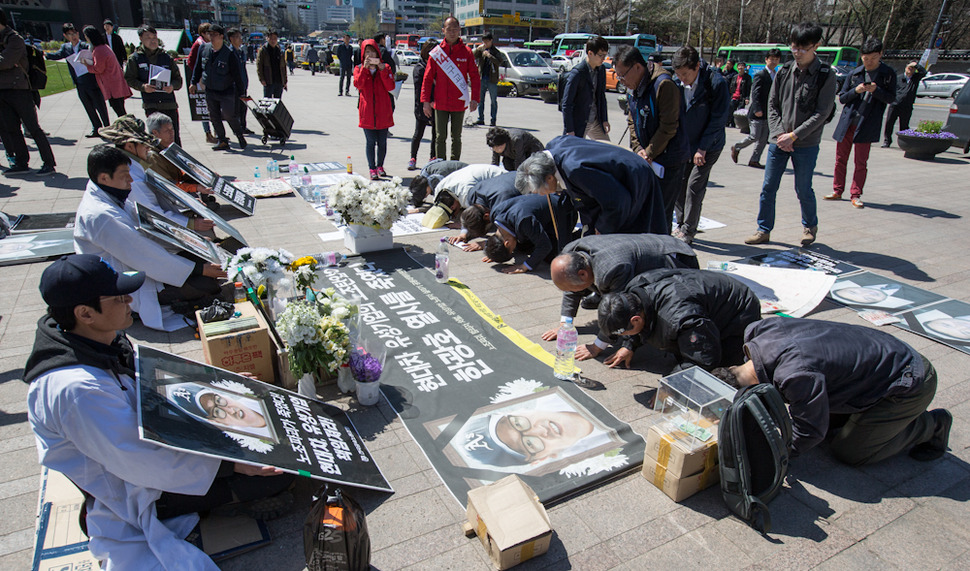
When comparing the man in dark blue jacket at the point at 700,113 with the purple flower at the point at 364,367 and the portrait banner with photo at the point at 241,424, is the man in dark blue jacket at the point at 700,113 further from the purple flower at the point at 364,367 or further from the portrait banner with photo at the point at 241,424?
the portrait banner with photo at the point at 241,424

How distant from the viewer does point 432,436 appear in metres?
3.15

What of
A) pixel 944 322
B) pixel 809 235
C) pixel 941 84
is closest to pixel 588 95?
pixel 809 235

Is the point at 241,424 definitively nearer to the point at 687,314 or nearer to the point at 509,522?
the point at 509,522

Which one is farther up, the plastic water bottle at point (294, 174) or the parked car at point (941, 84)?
the parked car at point (941, 84)

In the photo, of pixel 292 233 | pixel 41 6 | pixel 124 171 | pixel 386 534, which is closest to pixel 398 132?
pixel 292 233

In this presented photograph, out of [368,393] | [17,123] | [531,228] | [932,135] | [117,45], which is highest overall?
[117,45]

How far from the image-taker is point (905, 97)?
466 inches

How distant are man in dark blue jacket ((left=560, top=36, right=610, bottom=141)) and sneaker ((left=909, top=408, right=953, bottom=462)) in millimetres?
5148

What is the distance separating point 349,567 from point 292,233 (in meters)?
4.83

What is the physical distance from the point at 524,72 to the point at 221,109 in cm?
1370

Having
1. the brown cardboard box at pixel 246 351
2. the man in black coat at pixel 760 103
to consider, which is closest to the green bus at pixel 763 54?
the man in black coat at pixel 760 103

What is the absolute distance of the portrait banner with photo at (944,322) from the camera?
14.3 feet

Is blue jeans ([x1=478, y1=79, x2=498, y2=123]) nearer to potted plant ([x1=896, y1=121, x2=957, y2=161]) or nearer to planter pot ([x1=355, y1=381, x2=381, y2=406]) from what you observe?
potted plant ([x1=896, y1=121, x2=957, y2=161])

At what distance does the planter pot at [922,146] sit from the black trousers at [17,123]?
631 inches
